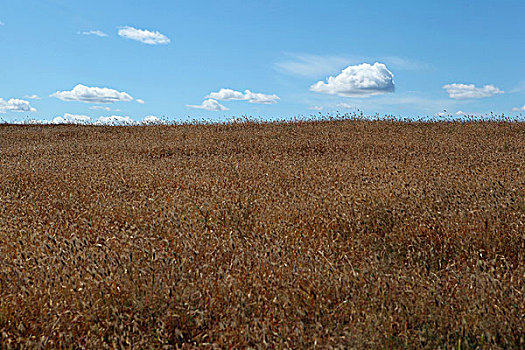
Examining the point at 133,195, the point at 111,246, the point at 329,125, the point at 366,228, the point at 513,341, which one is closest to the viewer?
the point at 513,341

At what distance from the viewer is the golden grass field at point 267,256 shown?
8.27 feet

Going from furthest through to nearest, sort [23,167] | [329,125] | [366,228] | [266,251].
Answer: [329,125]
[23,167]
[366,228]
[266,251]

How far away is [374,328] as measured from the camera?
95.1 inches

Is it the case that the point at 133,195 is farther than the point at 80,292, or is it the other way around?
the point at 133,195

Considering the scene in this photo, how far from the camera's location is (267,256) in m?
3.31

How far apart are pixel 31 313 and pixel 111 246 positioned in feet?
3.16

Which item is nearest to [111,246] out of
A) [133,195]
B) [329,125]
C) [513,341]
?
[133,195]

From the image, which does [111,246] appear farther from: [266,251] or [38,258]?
[266,251]

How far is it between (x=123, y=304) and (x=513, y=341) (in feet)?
7.09

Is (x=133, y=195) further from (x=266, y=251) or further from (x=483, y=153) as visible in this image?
(x=483, y=153)

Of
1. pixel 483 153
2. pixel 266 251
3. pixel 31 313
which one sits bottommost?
pixel 31 313

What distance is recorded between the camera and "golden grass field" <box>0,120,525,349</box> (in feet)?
8.27

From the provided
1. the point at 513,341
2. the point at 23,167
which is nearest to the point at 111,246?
the point at 513,341

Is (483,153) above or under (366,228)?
above
